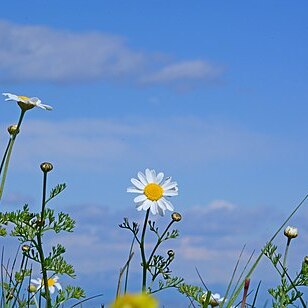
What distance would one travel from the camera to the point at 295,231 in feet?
10.7

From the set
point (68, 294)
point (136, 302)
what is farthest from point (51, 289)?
point (136, 302)

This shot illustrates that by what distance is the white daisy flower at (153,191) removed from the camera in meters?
2.98

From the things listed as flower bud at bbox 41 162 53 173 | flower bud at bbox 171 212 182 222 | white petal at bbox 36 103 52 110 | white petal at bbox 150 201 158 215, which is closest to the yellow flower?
flower bud at bbox 41 162 53 173

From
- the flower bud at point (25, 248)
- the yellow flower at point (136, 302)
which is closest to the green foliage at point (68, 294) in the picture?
the flower bud at point (25, 248)

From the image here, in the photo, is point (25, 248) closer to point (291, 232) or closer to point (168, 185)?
point (168, 185)

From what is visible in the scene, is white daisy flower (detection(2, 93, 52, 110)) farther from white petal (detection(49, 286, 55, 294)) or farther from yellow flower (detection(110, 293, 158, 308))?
yellow flower (detection(110, 293, 158, 308))

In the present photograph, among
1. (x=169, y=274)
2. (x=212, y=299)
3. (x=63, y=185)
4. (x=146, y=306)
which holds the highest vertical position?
(x=63, y=185)

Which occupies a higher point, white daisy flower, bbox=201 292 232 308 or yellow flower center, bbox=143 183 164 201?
yellow flower center, bbox=143 183 164 201

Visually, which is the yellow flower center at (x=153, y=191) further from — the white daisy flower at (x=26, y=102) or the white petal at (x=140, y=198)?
the white daisy flower at (x=26, y=102)

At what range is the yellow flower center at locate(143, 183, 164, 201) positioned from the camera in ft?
9.92

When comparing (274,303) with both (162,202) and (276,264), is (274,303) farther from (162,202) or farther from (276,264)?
(162,202)

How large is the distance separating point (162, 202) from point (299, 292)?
0.66 meters

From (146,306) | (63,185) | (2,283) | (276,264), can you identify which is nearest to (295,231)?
(276,264)

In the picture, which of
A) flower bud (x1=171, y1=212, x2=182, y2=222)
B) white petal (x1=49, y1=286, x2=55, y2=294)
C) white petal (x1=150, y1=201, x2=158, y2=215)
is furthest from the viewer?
white petal (x1=49, y1=286, x2=55, y2=294)
